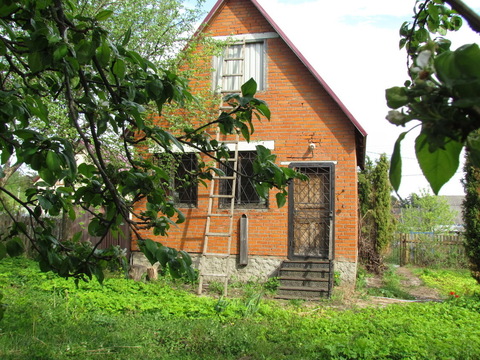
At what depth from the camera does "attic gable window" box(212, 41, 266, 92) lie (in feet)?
31.1

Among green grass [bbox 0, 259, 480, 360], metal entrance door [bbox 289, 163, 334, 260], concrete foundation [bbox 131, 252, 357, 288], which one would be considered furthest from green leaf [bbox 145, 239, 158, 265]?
concrete foundation [bbox 131, 252, 357, 288]

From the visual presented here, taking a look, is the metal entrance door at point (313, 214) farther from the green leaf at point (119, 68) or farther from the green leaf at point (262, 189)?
the green leaf at point (119, 68)

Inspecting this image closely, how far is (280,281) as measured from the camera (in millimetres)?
8422

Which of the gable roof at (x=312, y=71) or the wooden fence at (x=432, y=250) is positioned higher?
the gable roof at (x=312, y=71)

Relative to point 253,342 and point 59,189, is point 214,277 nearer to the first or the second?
point 253,342

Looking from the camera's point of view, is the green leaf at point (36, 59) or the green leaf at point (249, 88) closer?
the green leaf at point (36, 59)

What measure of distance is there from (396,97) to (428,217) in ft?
56.1

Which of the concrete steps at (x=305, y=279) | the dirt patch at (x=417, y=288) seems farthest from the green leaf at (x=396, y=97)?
the dirt patch at (x=417, y=288)

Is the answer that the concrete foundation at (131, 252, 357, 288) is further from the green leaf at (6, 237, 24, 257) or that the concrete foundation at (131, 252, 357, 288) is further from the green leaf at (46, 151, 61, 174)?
the green leaf at (46, 151, 61, 174)

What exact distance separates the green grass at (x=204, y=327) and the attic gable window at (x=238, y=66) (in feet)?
15.2

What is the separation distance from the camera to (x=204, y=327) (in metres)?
5.35

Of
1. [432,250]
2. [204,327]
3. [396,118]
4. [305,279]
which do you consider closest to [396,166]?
[396,118]

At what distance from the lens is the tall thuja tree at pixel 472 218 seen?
8602mm

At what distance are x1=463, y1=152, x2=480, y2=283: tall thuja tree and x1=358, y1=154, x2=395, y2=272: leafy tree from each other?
3305 mm
